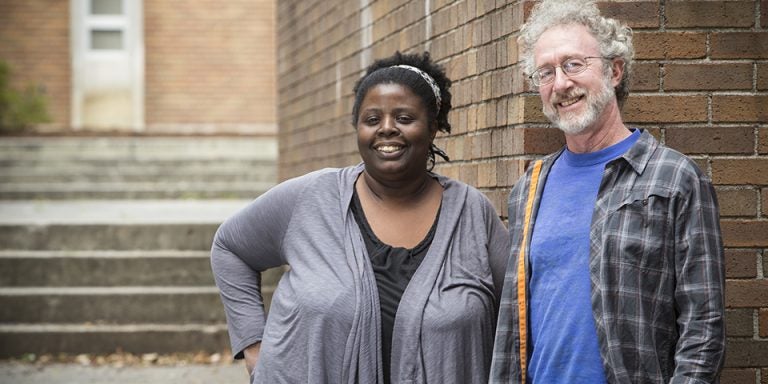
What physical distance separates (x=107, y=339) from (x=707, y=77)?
5.35 meters

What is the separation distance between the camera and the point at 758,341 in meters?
3.96

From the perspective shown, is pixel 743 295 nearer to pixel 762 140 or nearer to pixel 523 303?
pixel 762 140

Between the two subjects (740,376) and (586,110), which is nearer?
(586,110)

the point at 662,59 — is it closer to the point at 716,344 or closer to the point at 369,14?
the point at 716,344

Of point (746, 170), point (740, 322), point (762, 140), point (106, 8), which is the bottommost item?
point (740, 322)

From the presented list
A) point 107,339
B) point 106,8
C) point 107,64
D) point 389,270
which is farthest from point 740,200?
point 106,8

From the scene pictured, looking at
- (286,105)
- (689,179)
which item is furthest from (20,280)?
(689,179)

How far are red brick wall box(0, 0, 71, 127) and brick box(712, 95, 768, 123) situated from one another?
519 inches

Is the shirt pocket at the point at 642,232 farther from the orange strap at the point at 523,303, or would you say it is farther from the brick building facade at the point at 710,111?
the brick building facade at the point at 710,111

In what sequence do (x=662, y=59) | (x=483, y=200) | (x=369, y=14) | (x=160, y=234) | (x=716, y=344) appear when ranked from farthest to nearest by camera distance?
1. (x=160, y=234)
2. (x=369, y=14)
3. (x=662, y=59)
4. (x=483, y=200)
5. (x=716, y=344)

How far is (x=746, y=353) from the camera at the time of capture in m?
3.96

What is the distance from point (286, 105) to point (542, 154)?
5.12 meters

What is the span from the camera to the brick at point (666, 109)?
3939 millimetres

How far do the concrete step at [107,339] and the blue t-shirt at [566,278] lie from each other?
5305mm
